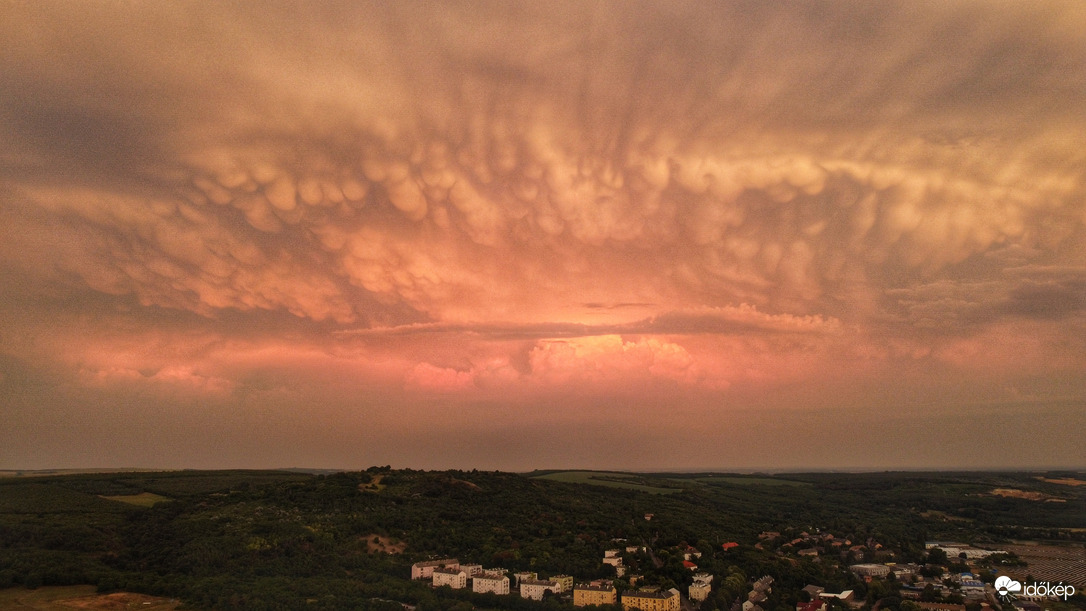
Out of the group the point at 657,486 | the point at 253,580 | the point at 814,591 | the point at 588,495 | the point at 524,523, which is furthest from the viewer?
the point at 657,486

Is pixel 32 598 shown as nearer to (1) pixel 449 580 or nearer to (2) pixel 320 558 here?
(2) pixel 320 558

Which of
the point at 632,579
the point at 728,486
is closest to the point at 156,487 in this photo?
the point at 632,579

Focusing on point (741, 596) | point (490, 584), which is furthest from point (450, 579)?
point (741, 596)

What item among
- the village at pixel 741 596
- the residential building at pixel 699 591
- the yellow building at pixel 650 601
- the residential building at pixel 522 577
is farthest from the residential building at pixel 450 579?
the residential building at pixel 699 591

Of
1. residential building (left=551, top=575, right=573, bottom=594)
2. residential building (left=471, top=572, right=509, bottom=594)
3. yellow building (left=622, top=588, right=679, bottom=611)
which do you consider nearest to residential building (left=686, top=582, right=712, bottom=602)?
yellow building (left=622, top=588, right=679, bottom=611)

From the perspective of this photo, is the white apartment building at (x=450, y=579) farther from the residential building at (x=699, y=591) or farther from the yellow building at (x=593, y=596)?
the residential building at (x=699, y=591)

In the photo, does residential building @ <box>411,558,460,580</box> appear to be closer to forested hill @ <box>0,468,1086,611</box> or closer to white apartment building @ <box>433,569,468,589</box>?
forested hill @ <box>0,468,1086,611</box>
